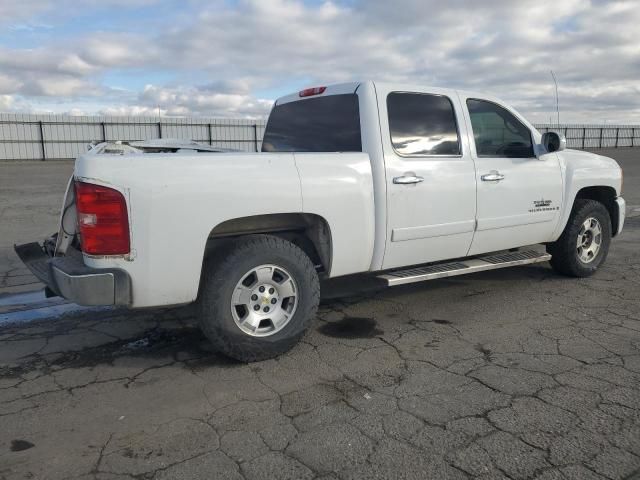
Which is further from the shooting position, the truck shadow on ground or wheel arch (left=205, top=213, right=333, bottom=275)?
the truck shadow on ground

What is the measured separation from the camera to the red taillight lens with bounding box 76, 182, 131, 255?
3340mm

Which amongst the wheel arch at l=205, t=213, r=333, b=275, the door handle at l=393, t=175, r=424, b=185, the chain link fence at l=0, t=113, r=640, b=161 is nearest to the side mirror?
the door handle at l=393, t=175, r=424, b=185

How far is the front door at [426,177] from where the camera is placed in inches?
176

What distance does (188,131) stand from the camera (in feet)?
92.9

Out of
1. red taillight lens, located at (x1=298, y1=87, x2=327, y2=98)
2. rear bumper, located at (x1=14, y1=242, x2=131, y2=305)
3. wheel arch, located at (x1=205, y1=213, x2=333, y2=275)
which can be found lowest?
rear bumper, located at (x1=14, y1=242, x2=131, y2=305)

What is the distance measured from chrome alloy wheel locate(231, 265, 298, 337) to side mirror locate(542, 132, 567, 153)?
3.15 m

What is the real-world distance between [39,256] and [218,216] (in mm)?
1749

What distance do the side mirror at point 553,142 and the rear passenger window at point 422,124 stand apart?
3.74ft

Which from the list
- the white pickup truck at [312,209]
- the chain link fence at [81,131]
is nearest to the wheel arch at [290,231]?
the white pickup truck at [312,209]

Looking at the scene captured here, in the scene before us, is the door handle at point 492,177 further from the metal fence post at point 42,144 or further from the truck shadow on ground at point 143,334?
the metal fence post at point 42,144

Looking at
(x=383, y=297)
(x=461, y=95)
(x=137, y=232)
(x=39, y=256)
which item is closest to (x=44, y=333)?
(x=39, y=256)

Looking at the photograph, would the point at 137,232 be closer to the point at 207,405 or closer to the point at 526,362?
the point at 207,405

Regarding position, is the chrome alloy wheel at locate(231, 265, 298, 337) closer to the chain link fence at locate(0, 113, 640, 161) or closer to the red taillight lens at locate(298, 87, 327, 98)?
the red taillight lens at locate(298, 87, 327, 98)

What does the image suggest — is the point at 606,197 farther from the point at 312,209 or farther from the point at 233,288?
the point at 233,288
